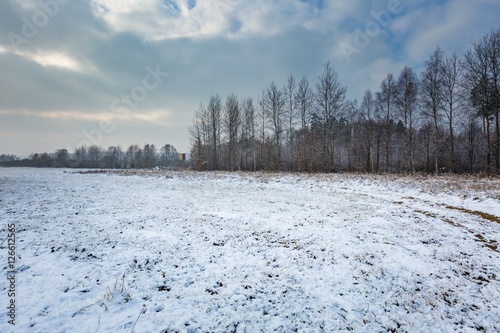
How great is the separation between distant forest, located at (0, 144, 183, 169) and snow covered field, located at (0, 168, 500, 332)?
287ft

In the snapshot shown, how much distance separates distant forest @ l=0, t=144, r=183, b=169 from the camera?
327 ft

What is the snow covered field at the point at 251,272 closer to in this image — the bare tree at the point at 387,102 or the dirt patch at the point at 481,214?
the dirt patch at the point at 481,214

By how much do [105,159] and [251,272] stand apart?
119 m

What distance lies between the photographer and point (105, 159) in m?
104

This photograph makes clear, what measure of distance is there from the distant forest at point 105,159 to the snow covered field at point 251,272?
3449 inches

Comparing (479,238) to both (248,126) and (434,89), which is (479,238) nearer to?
(434,89)

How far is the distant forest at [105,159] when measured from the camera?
327 feet

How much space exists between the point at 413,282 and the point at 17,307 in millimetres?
6879

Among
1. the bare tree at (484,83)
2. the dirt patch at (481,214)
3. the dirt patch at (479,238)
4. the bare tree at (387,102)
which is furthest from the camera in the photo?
the bare tree at (387,102)

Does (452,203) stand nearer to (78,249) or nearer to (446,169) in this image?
(78,249)

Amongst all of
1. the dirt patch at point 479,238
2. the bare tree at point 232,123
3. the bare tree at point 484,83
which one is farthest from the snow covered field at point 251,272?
the bare tree at point 232,123

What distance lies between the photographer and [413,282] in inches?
176

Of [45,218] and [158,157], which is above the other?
[158,157]

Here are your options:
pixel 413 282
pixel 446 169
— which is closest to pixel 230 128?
pixel 446 169
